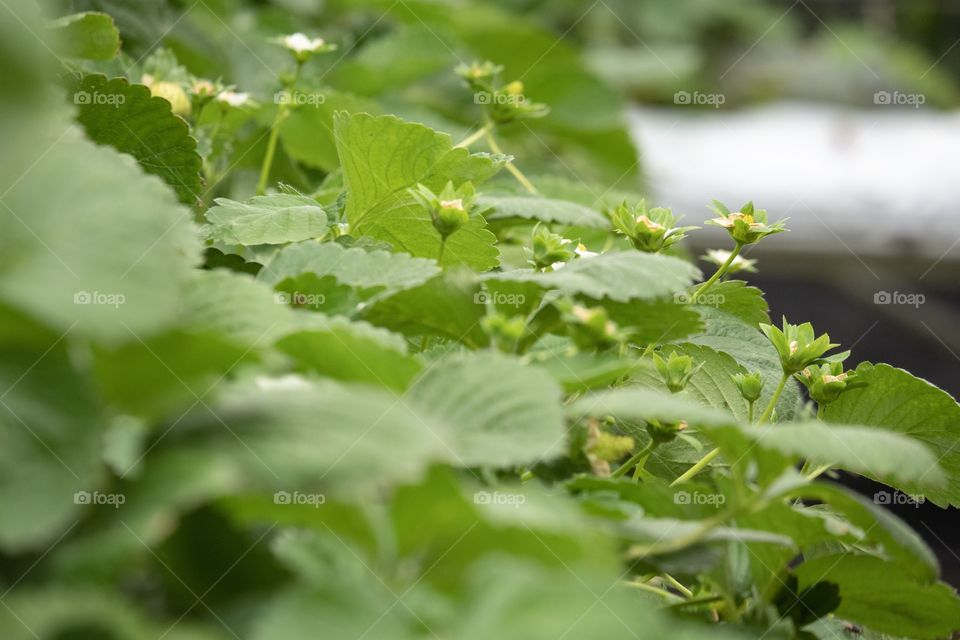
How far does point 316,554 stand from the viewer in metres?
0.28

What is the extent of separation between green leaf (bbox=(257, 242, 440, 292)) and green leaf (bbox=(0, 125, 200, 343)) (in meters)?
0.12

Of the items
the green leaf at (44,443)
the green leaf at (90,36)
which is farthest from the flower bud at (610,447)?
the green leaf at (90,36)

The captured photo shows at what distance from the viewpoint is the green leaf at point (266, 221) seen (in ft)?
1.49

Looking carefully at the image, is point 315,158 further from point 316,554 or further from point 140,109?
point 316,554

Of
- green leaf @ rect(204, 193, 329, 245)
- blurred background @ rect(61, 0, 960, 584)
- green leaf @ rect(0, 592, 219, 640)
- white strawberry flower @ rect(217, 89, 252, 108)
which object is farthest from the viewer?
blurred background @ rect(61, 0, 960, 584)

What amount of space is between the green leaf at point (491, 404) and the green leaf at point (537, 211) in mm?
194

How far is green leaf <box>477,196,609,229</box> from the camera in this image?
0.53m

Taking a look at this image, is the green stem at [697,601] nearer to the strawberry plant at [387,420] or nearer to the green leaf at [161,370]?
the strawberry plant at [387,420]

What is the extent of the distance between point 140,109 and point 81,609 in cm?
31

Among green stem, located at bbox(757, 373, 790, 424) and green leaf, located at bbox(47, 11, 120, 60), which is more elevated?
green leaf, located at bbox(47, 11, 120, 60)

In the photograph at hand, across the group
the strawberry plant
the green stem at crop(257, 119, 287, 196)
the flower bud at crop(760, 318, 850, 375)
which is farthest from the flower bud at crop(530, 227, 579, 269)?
the green stem at crop(257, 119, 287, 196)

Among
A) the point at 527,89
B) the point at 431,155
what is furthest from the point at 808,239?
the point at 431,155

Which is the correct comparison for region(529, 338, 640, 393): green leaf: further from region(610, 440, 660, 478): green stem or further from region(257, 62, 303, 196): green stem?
region(257, 62, 303, 196): green stem

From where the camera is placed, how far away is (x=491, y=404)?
0.33m
